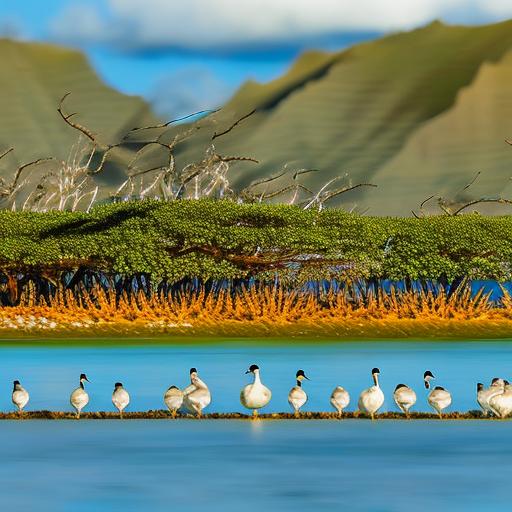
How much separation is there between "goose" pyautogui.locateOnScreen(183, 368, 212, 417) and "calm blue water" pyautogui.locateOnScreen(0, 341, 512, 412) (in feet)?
4.30

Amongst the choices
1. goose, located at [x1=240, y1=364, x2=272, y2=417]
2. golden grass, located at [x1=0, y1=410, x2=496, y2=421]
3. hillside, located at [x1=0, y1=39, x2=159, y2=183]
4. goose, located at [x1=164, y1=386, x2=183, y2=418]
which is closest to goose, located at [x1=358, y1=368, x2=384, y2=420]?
golden grass, located at [x1=0, y1=410, x2=496, y2=421]

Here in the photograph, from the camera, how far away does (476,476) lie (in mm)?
14922

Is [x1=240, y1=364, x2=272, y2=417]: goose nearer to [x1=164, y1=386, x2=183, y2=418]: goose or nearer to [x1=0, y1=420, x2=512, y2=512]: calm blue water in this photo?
[x1=0, y1=420, x2=512, y2=512]: calm blue water

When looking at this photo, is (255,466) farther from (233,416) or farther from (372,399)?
(233,416)

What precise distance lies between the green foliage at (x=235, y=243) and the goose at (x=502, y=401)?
22305 millimetres

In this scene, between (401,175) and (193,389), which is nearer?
A: (193,389)

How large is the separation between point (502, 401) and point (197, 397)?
3814 mm

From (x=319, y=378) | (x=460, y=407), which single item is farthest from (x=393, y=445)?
(x=319, y=378)

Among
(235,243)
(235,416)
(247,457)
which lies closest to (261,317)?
(235,243)

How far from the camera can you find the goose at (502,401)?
756 inches

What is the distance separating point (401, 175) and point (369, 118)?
33711mm

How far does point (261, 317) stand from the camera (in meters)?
39.4

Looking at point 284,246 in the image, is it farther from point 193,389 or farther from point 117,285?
point 193,389

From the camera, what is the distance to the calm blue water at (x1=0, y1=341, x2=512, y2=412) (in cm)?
2270
